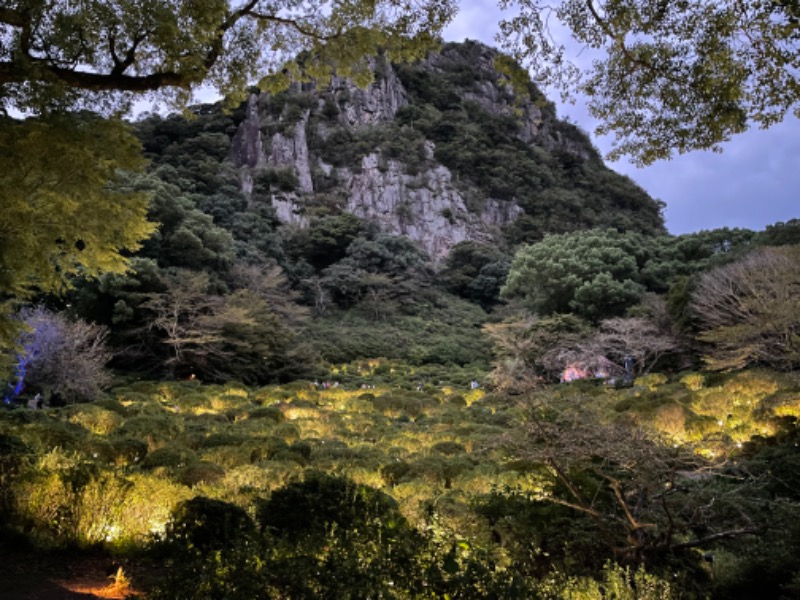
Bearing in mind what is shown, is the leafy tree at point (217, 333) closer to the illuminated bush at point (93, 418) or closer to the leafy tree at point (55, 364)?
the leafy tree at point (55, 364)

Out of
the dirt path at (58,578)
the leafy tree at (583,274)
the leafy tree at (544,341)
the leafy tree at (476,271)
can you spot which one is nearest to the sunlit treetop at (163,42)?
the dirt path at (58,578)

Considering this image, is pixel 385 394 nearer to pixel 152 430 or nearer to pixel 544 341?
pixel 544 341

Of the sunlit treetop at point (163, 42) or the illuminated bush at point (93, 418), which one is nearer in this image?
the sunlit treetop at point (163, 42)

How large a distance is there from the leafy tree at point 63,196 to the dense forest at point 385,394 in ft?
0.56

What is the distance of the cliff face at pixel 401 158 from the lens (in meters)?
40.4

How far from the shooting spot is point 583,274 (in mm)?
20984

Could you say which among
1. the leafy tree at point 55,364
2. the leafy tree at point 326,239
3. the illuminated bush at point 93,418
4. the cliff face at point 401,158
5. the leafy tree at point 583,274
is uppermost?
the cliff face at point 401,158

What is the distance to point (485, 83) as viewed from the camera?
57.5 m

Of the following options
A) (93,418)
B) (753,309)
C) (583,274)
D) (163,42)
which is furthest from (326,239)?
(163,42)

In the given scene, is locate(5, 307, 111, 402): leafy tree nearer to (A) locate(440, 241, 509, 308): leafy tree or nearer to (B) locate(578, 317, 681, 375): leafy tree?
(B) locate(578, 317, 681, 375): leafy tree

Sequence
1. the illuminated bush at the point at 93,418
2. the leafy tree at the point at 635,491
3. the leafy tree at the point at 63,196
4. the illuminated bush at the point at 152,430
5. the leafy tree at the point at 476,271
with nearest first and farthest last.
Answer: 1. the leafy tree at the point at 635,491
2. the leafy tree at the point at 63,196
3. the illuminated bush at the point at 152,430
4. the illuminated bush at the point at 93,418
5. the leafy tree at the point at 476,271

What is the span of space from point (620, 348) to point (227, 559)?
1635 cm

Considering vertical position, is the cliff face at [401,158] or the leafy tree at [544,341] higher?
the cliff face at [401,158]

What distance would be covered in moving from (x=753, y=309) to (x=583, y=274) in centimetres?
822
